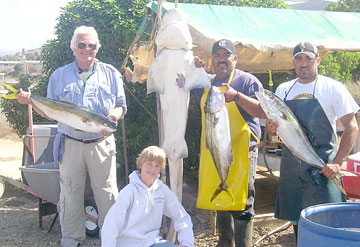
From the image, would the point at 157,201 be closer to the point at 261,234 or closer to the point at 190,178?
the point at 261,234

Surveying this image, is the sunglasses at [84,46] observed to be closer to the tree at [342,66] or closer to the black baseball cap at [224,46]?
the black baseball cap at [224,46]

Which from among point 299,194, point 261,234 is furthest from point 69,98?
point 261,234

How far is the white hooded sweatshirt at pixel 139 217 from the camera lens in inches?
126

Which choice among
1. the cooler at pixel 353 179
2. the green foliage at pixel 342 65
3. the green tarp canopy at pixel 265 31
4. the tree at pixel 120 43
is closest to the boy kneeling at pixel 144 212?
the green tarp canopy at pixel 265 31

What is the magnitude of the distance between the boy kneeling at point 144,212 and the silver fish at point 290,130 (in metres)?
0.91

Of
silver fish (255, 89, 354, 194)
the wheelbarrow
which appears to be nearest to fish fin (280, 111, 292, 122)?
silver fish (255, 89, 354, 194)

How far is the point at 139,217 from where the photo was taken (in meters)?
3.30

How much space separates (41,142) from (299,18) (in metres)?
4.49

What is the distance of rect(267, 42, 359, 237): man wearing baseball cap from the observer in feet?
11.1

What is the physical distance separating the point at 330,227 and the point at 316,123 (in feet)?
4.34

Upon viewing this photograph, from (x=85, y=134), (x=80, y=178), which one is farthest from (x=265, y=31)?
(x=80, y=178)

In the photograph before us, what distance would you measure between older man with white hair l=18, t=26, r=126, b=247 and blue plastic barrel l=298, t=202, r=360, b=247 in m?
2.03

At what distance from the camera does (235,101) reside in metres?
3.58

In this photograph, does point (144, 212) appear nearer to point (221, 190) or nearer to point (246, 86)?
point (221, 190)
